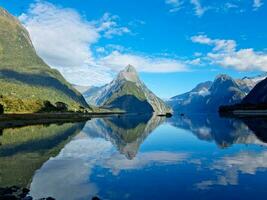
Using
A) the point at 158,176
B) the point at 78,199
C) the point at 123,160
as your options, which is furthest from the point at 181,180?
the point at 123,160

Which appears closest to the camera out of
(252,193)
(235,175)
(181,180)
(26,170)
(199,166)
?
(252,193)

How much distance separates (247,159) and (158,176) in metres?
20.1

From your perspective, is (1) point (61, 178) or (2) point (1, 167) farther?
(2) point (1, 167)

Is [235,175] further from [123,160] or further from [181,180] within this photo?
[123,160]

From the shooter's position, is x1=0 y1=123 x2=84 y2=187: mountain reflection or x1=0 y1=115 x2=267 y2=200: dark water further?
x1=0 y1=123 x2=84 y2=187: mountain reflection

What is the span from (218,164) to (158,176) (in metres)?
12.7

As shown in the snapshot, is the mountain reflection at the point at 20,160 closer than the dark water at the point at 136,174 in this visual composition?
No

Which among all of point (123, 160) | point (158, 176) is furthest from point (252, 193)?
point (123, 160)

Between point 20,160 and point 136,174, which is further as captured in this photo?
point 20,160

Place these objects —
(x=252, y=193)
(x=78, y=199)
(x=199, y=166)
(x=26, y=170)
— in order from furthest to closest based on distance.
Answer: (x=199, y=166) → (x=26, y=170) → (x=252, y=193) → (x=78, y=199)

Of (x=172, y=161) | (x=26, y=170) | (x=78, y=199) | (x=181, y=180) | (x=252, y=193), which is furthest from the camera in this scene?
(x=172, y=161)

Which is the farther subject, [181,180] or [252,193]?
[181,180]

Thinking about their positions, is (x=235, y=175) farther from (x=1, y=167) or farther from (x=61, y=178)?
(x=1, y=167)

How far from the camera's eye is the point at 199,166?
157ft
